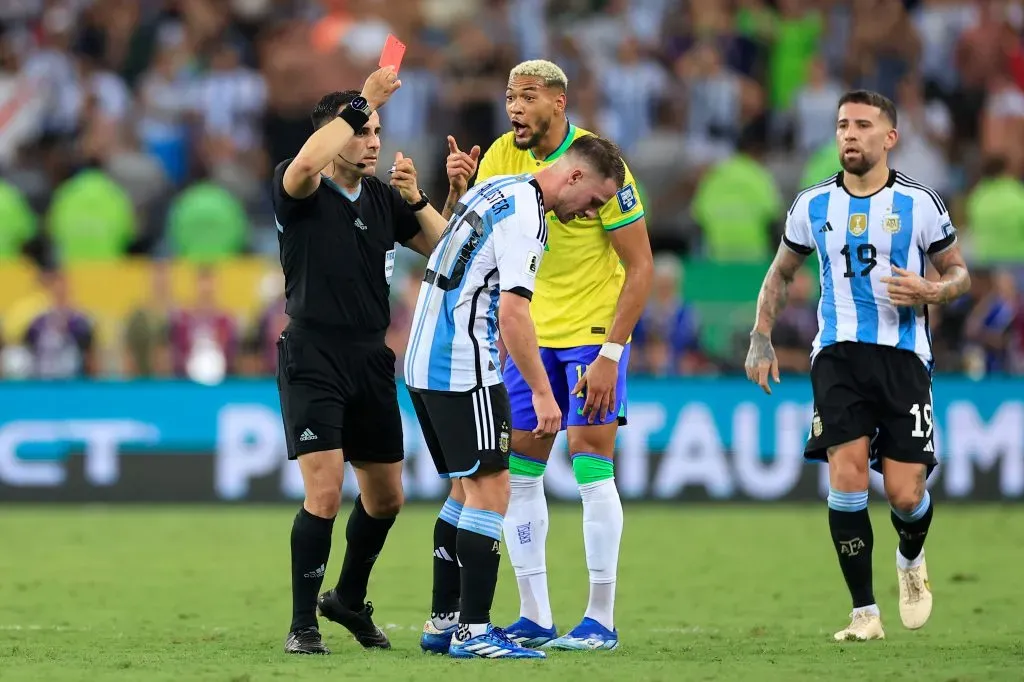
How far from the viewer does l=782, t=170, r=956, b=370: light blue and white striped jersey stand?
848cm

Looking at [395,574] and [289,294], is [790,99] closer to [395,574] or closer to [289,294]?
[395,574]

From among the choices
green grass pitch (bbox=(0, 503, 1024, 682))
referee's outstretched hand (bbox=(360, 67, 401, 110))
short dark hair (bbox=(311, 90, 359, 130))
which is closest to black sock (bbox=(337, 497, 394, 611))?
green grass pitch (bbox=(0, 503, 1024, 682))

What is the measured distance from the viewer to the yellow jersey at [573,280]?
8.29 metres

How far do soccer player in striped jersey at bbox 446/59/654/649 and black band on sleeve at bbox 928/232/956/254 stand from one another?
149 cm

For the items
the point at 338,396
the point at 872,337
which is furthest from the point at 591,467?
the point at 872,337

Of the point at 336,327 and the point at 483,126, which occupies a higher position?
the point at 483,126

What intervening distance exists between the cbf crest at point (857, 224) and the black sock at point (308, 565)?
3.04 meters

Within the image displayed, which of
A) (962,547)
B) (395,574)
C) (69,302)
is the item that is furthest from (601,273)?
(69,302)

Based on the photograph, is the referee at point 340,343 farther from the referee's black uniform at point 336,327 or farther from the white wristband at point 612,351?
the white wristband at point 612,351

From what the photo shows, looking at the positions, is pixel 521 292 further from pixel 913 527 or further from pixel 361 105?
pixel 913 527

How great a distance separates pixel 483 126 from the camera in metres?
18.7

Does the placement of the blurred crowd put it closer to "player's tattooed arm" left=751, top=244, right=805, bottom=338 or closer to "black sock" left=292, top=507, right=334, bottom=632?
"player's tattooed arm" left=751, top=244, right=805, bottom=338

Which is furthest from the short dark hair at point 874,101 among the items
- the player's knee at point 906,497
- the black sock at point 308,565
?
the black sock at point 308,565

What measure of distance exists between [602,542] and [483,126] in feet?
36.7
